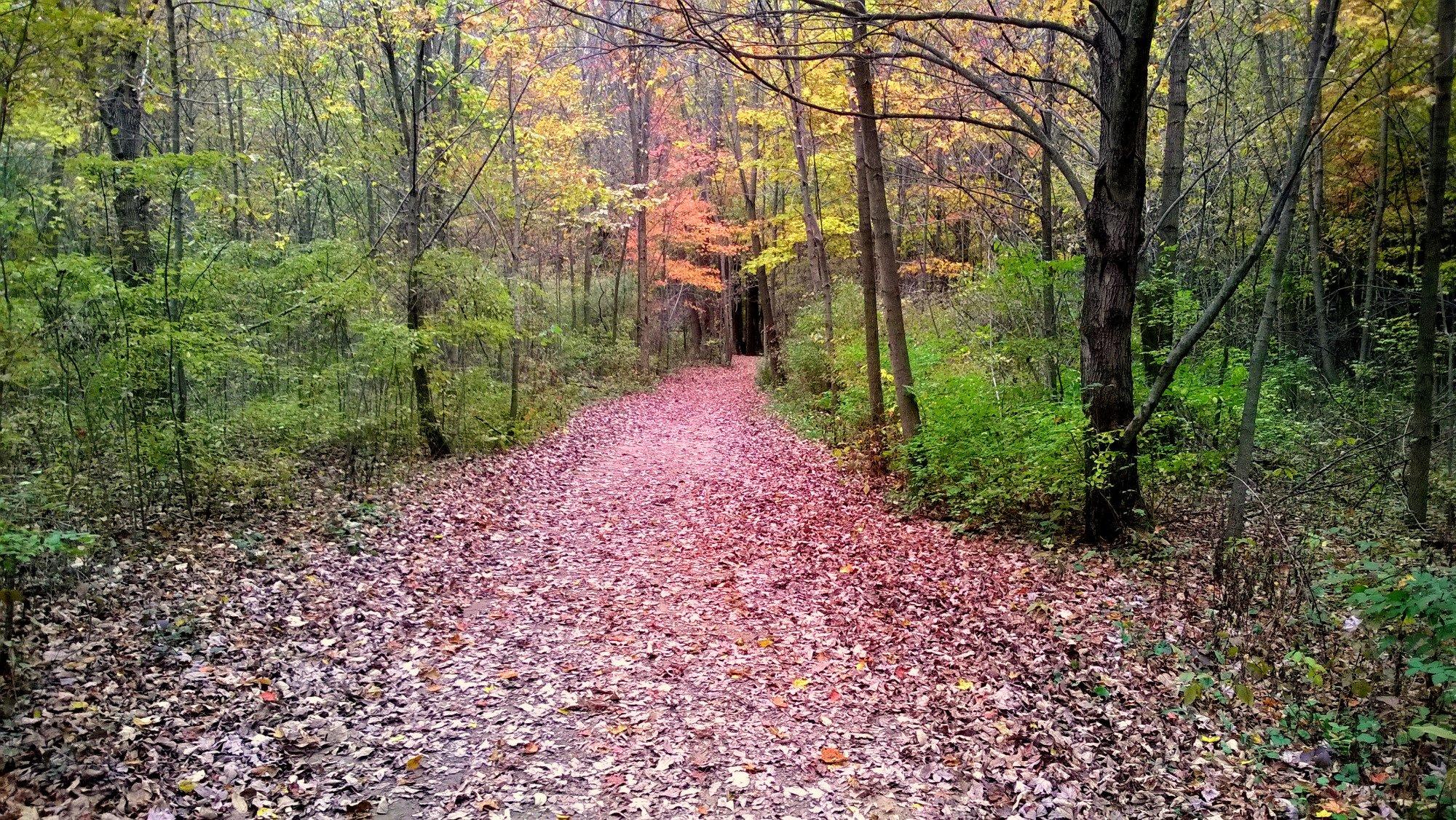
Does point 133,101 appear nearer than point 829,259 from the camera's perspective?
Yes

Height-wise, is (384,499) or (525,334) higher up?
(525,334)

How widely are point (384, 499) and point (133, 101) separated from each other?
553cm

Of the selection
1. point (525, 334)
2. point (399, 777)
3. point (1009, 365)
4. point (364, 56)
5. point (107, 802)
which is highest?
point (364, 56)

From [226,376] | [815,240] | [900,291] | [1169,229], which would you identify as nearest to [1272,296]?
[1169,229]

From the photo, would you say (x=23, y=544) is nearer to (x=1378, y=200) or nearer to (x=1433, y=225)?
(x=1433, y=225)

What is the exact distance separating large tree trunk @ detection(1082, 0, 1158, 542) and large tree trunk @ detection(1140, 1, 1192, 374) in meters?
2.52

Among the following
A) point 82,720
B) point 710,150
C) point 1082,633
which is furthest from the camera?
point 710,150

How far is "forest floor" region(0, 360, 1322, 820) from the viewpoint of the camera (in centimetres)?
381

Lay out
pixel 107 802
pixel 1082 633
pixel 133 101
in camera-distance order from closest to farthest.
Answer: pixel 107 802, pixel 1082 633, pixel 133 101

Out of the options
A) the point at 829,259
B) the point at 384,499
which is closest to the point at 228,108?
the point at 384,499

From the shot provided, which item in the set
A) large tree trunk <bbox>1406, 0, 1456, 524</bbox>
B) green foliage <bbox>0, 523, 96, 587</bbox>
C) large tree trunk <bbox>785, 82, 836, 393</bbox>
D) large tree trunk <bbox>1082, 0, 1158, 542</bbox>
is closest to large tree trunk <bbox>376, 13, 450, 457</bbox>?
green foliage <bbox>0, 523, 96, 587</bbox>

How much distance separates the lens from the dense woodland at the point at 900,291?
5223mm

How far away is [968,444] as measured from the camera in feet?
28.1

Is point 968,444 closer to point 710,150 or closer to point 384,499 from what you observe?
point 384,499
